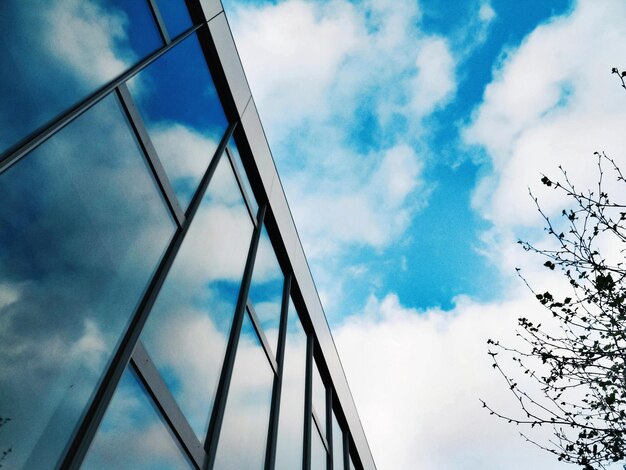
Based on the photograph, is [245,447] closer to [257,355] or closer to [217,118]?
[257,355]

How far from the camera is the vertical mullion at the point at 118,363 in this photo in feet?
8.23

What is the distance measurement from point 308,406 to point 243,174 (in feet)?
13.5

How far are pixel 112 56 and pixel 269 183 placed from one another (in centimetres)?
391

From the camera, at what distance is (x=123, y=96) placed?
3.66 metres

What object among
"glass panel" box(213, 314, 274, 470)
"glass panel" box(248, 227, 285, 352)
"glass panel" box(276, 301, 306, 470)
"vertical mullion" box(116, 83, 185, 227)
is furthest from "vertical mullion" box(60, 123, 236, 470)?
"glass panel" box(276, 301, 306, 470)

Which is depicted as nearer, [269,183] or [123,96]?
[123,96]

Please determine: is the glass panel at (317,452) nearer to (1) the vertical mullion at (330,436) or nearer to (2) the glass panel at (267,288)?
(1) the vertical mullion at (330,436)

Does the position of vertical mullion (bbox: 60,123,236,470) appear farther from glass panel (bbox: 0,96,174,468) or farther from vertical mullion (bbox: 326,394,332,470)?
vertical mullion (bbox: 326,394,332,470)

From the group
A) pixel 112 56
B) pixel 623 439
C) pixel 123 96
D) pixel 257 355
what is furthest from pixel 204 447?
pixel 623 439

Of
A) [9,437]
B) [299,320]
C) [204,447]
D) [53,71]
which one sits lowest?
[9,437]

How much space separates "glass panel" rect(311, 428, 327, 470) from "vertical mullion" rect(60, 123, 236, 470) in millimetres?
5247

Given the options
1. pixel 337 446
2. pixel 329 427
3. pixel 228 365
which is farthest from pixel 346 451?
pixel 228 365

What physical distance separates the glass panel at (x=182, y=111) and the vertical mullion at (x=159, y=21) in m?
0.14

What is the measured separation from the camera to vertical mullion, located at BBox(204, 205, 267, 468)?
162 inches
